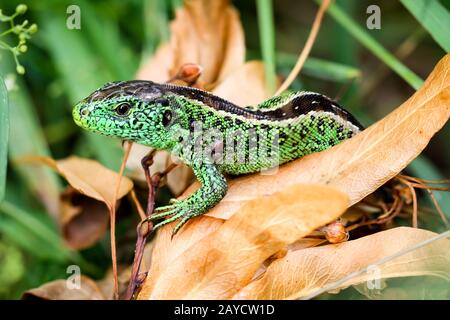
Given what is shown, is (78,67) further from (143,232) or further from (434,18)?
(434,18)

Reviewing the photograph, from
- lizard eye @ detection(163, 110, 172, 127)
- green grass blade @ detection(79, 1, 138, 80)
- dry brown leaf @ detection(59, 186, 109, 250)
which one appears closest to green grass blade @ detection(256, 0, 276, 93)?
lizard eye @ detection(163, 110, 172, 127)

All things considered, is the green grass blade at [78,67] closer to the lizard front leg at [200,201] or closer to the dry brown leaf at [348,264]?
the lizard front leg at [200,201]

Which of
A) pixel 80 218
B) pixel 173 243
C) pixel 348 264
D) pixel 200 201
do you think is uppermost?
pixel 80 218

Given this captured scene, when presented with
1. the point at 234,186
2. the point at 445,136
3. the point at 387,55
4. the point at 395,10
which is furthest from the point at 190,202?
the point at 395,10

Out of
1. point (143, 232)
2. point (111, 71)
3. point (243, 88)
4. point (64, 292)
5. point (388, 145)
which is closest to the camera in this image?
point (388, 145)

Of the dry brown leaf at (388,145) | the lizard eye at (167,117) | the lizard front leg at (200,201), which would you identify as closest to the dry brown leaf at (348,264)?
the dry brown leaf at (388,145)

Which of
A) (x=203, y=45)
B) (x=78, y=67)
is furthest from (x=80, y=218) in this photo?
(x=203, y=45)
